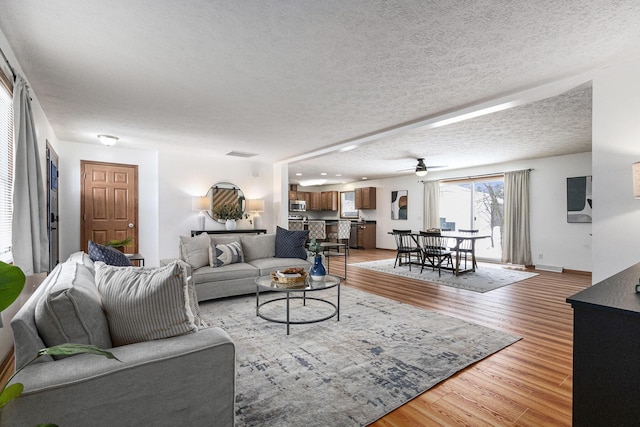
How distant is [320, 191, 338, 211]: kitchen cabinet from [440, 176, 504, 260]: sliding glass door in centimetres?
420

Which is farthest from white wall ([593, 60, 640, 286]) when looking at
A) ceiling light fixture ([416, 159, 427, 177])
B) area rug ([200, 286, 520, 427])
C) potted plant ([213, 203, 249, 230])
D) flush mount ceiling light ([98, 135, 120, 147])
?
flush mount ceiling light ([98, 135, 120, 147])

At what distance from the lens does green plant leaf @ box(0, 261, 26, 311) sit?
78 cm

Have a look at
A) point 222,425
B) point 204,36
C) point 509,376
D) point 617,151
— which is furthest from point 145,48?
point 617,151

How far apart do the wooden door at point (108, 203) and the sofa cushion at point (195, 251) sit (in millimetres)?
2467

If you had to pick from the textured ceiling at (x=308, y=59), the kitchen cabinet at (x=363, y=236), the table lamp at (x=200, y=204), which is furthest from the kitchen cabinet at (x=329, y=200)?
the textured ceiling at (x=308, y=59)

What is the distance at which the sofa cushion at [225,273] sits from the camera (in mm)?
3891

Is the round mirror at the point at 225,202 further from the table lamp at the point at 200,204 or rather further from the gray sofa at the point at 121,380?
the gray sofa at the point at 121,380

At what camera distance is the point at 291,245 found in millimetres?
4961

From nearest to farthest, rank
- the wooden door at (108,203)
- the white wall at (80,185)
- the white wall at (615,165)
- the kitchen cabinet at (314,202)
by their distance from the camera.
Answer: the white wall at (615,165) → the white wall at (80,185) → the wooden door at (108,203) → the kitchen cabinet at (314,202)

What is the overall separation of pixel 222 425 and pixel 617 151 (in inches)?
136

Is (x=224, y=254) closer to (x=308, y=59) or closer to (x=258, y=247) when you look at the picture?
(x=258, y=247)

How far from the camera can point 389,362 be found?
2.40 meters

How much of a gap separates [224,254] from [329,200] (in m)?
7.97

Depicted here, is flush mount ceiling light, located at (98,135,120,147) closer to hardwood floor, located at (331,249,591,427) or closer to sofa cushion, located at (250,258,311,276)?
sofa cushion, located at (250,258,311,276)
